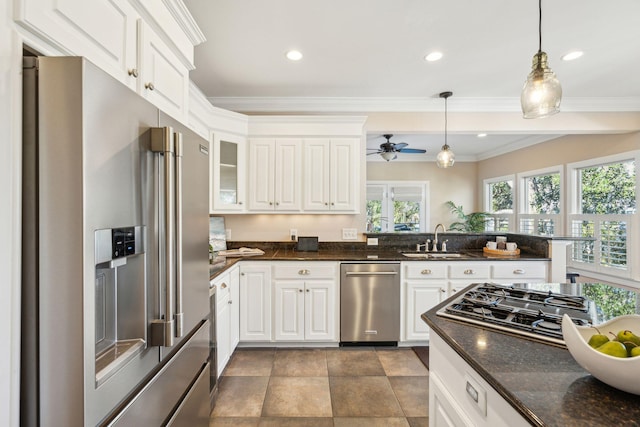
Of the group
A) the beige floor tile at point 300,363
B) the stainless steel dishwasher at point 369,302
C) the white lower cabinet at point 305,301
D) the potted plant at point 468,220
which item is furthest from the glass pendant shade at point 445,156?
the potted plant at point 468,220

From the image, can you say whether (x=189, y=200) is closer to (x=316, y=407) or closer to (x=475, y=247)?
(x=316, y=407)

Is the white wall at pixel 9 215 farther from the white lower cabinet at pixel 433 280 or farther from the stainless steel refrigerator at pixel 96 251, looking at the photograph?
the white lower cabinet at pixel 433 280

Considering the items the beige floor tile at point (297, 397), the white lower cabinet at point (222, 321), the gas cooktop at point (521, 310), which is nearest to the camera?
the gas cooktop at point (521, 310)

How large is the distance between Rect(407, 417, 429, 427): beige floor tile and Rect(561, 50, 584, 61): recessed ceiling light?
306 centimetres

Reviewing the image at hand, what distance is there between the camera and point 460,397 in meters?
1.03

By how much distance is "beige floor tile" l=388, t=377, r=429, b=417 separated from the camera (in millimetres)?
2000

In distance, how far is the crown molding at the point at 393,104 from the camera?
131 inches

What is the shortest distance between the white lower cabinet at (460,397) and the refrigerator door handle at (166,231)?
1.02m

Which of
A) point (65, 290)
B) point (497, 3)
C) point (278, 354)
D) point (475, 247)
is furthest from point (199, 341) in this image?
point (475, 247)

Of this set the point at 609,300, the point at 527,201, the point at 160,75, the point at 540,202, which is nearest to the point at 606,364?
the point at 609,300

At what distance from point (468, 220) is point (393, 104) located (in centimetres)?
394

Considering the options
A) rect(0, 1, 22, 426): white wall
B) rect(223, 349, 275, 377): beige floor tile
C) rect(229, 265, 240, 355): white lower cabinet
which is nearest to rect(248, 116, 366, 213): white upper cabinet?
rect(229, 265, 240, 355): white lower cabinet

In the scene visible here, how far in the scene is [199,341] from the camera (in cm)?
144

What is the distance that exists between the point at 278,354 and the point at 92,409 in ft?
7.26
